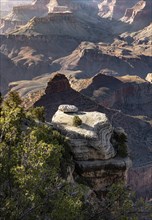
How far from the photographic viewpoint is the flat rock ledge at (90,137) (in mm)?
35062

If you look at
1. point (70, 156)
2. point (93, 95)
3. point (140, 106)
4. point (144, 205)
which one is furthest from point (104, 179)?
point (140, 106)

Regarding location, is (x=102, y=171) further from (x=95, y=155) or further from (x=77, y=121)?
(x=77, y=121)

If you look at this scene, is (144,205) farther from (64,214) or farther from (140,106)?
(140,106)

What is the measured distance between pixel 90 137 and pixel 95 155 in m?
1.54

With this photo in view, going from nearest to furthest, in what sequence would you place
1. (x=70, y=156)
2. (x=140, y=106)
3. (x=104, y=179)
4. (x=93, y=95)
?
(x=70, y=156) → (x=104, y=179) → (x=93, y=95) → (x=140, y=106)

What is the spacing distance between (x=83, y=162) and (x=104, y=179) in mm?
2515

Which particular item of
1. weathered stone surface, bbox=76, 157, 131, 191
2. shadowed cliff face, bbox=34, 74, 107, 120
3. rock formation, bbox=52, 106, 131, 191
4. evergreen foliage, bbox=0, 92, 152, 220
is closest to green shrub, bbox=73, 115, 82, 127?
rock formation, bbox=52, 106, 131, 191

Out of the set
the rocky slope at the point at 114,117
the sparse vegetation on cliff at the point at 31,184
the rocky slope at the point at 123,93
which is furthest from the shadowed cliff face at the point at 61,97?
the sparse vegetation on cliff at the point at 31,184

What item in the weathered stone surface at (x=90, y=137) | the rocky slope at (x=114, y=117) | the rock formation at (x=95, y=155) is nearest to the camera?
the rock formation at (x=95, y=155)

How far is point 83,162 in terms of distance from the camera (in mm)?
34969

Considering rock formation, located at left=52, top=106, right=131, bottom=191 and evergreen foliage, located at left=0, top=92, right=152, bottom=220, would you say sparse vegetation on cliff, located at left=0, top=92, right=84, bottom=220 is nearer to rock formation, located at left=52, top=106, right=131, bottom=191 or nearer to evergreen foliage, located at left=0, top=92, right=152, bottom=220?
evergreen foliage, located at left=0, top=92, right=152, bottom=220

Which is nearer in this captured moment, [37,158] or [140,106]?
[37,158]

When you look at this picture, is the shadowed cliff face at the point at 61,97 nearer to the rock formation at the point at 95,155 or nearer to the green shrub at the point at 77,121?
the green shrub at the point at 77,121

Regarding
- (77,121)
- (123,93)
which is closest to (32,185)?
(77,121)
